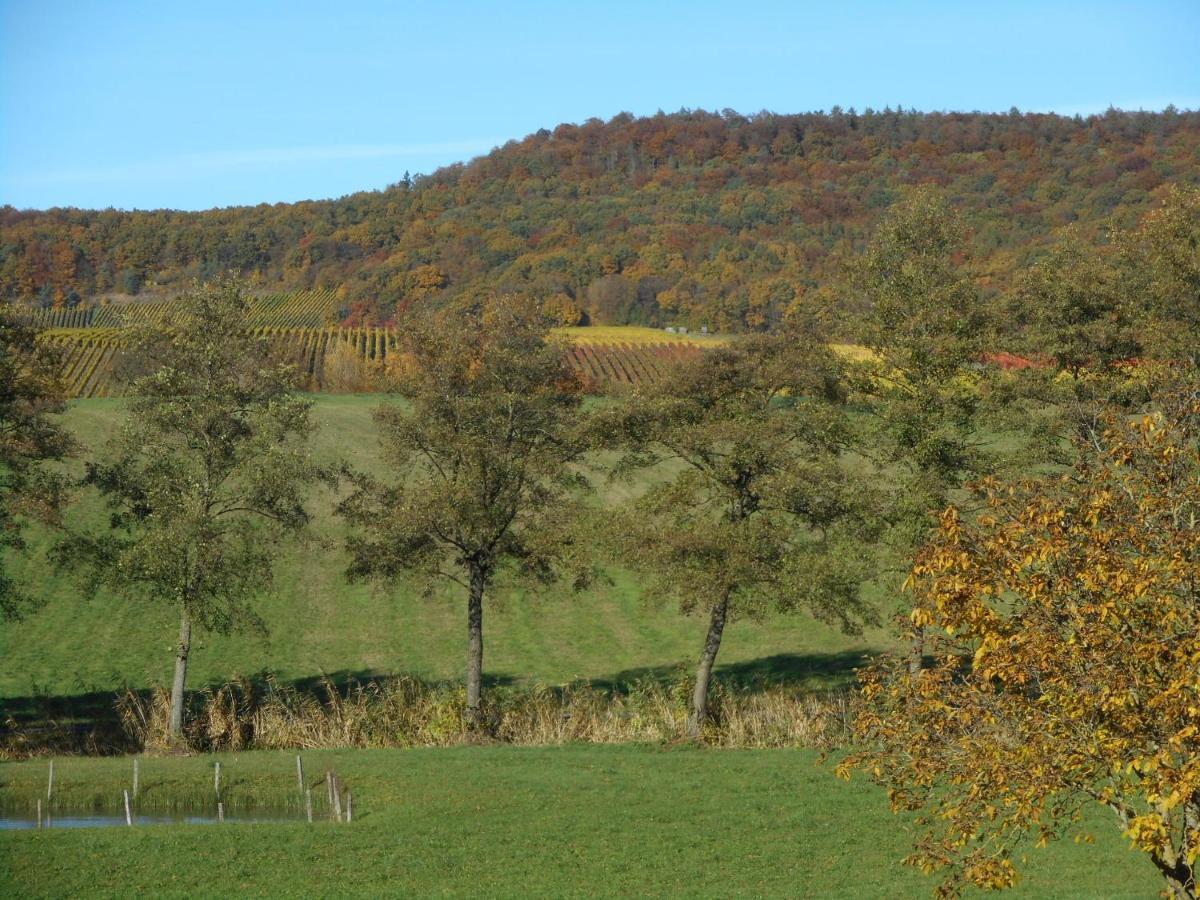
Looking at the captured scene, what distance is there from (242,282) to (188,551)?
6890mm

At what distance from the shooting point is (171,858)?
57.9 ft

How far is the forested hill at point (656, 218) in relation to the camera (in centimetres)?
9875

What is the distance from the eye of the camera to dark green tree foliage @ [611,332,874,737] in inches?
1035

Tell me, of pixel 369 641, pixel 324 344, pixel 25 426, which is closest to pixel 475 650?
pixel 369 641

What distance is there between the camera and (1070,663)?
9211 millimetres

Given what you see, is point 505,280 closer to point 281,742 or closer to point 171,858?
point 281,742

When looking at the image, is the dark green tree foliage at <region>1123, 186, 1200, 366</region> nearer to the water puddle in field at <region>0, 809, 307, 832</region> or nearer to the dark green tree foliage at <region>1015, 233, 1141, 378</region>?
the dark green tree foliage at <region>1015, 233, 1141, 378</region>

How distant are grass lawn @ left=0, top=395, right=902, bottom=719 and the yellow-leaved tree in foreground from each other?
22.0 meters

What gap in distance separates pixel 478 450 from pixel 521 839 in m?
11.6

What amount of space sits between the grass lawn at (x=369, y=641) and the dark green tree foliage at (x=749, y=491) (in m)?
5.29

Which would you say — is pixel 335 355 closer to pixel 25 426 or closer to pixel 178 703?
pixel 25 426

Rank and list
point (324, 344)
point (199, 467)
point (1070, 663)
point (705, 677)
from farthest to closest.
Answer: point (324, 344) → point (199, 467) → point (705, 677) → point (1070, 663)

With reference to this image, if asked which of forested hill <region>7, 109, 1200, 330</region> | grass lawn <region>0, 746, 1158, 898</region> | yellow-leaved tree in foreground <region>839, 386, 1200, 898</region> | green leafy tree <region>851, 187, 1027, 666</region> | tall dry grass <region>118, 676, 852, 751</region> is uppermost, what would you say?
forested hill <region>7, 109, 1200, 330</region>

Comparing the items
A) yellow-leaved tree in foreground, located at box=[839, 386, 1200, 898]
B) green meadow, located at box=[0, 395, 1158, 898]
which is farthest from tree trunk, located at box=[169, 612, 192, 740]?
yellow-leaved tree in foreground, located at box=[839, 386, 1200, 898]
